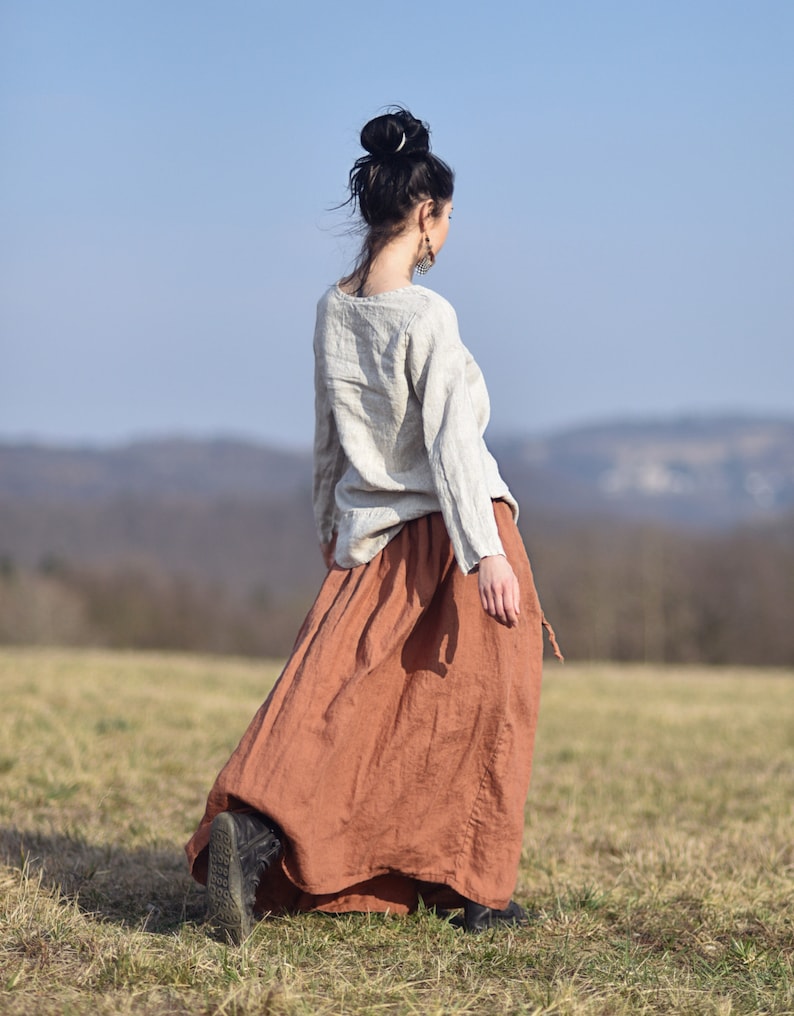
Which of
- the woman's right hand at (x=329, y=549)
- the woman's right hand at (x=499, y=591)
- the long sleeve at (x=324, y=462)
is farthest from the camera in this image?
the woman's right hand at (x=329, y=549)

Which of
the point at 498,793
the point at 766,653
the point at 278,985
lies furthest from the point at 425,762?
the point at 766,653

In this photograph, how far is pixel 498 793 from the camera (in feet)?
11.5

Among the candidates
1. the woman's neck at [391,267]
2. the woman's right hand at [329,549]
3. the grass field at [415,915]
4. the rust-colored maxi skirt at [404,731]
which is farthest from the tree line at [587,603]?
the woman's neck at [391,267]

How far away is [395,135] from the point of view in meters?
3.41

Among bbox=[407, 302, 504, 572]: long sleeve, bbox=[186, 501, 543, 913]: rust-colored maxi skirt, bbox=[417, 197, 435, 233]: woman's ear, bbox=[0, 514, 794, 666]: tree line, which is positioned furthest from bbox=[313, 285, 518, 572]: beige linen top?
bbox=[0, 514, 794, 666]: tree line

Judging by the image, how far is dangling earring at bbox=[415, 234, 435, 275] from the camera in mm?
3553

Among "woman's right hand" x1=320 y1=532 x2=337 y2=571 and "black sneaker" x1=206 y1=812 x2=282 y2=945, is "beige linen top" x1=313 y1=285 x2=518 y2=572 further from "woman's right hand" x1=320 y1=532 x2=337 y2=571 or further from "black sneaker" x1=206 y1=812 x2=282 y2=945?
"black sneaker" x1=206 y1=812 x2=282 y2=945

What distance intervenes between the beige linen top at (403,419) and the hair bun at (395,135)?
0.42 m

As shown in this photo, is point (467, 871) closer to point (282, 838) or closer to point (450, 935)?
point (450, 935)

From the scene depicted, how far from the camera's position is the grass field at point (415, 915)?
281cm

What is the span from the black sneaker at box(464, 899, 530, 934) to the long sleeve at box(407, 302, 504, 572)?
45.3 inches

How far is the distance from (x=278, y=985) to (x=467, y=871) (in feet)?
3.06

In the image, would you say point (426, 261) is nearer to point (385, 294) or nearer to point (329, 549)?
point (385, 294)

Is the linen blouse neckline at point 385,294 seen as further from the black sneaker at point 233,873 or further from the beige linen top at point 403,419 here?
the black sneaker at point 233,873
